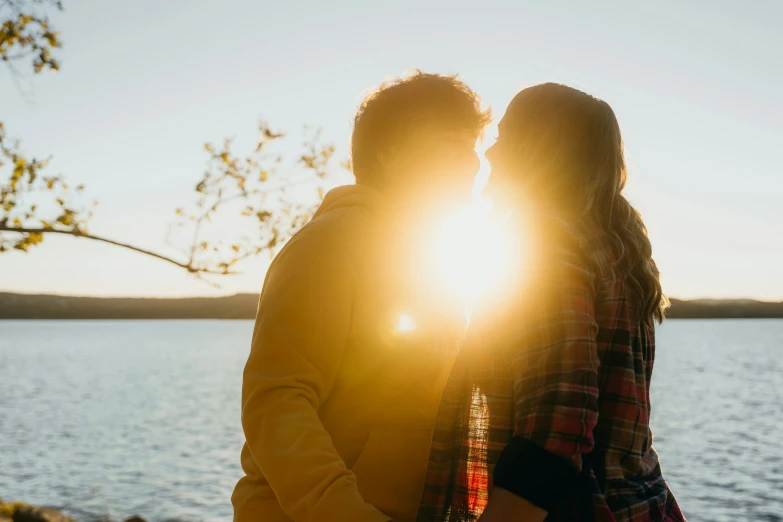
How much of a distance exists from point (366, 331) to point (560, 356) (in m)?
0.64

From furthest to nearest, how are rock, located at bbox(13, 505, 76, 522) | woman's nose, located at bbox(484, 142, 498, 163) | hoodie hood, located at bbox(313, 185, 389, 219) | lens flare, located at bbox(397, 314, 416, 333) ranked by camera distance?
rock, located at bbox(13, 505, 76, 522)
hoodie hood, located at bbox(313, 185, 389, 219)
lens flare, located at bbox(397, 314, 416, 333)
woman's nose, located at bbox(484, 142, 498, 163)

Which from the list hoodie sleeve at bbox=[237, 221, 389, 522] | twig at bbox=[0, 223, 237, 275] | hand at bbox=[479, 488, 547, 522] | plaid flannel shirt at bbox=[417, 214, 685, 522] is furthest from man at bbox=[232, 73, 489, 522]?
twig at bbox=[0, 223, 237, 275]

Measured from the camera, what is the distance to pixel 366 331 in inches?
78.2

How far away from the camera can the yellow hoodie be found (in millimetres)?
1737

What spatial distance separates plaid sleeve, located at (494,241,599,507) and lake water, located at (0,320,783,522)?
14.8 metres

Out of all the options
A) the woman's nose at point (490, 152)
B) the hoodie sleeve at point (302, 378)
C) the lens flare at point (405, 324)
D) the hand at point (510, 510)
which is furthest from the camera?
the lens flare at point (405, 324)

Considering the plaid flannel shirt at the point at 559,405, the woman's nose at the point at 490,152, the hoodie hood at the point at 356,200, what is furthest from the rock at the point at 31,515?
the woman's nose at the point at 490,152

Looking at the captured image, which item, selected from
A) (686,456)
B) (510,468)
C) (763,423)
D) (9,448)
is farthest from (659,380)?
(510,468)

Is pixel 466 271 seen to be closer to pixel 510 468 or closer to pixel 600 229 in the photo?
pixel 600 229

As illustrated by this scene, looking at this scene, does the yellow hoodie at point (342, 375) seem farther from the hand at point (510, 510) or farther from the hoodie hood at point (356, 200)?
the hand at point (510, 510)

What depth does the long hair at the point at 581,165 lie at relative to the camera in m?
1.78

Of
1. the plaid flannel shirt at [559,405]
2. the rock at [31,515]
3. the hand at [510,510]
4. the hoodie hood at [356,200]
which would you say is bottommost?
the rock at [31,515]

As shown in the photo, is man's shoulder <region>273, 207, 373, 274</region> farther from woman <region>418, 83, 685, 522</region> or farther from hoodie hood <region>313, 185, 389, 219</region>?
woman <region>418, 83, 685, 522</region>

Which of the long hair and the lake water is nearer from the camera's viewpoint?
the long hair
